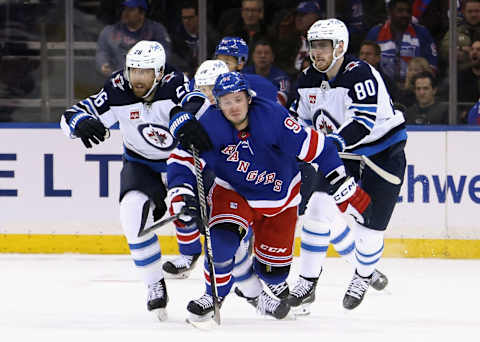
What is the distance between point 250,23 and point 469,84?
1353 mm

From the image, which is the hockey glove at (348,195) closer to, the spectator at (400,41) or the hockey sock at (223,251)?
the hockey sock at (223,251)

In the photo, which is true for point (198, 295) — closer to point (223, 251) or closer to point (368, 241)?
point (368, 241)

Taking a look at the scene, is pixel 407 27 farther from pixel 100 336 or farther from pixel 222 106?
pixel 100 336

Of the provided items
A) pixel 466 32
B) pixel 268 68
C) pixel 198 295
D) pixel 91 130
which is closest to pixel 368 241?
pixel 198 295

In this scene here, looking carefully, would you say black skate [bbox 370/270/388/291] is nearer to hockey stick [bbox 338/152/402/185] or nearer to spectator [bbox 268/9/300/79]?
hockey stick [bbox 338/152/402/185]

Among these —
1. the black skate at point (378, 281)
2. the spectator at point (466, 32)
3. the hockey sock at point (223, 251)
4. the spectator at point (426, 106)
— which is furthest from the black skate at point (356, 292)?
the spectator at point (466, 32)

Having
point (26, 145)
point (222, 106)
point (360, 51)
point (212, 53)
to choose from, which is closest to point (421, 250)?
point (360, 51)

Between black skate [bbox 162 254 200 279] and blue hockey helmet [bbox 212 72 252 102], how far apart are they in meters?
1.95

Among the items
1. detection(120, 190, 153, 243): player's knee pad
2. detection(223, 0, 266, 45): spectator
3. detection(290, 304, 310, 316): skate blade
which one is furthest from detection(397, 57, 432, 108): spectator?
detection(120, 190, 153, 243): player's knee pad

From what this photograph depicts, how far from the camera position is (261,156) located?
179 inches

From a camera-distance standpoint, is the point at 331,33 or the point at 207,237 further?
the point at 331,33

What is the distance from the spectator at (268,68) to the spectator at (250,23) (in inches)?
2.2

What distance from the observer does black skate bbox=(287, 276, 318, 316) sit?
198 inches

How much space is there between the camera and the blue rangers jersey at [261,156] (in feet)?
14.8
